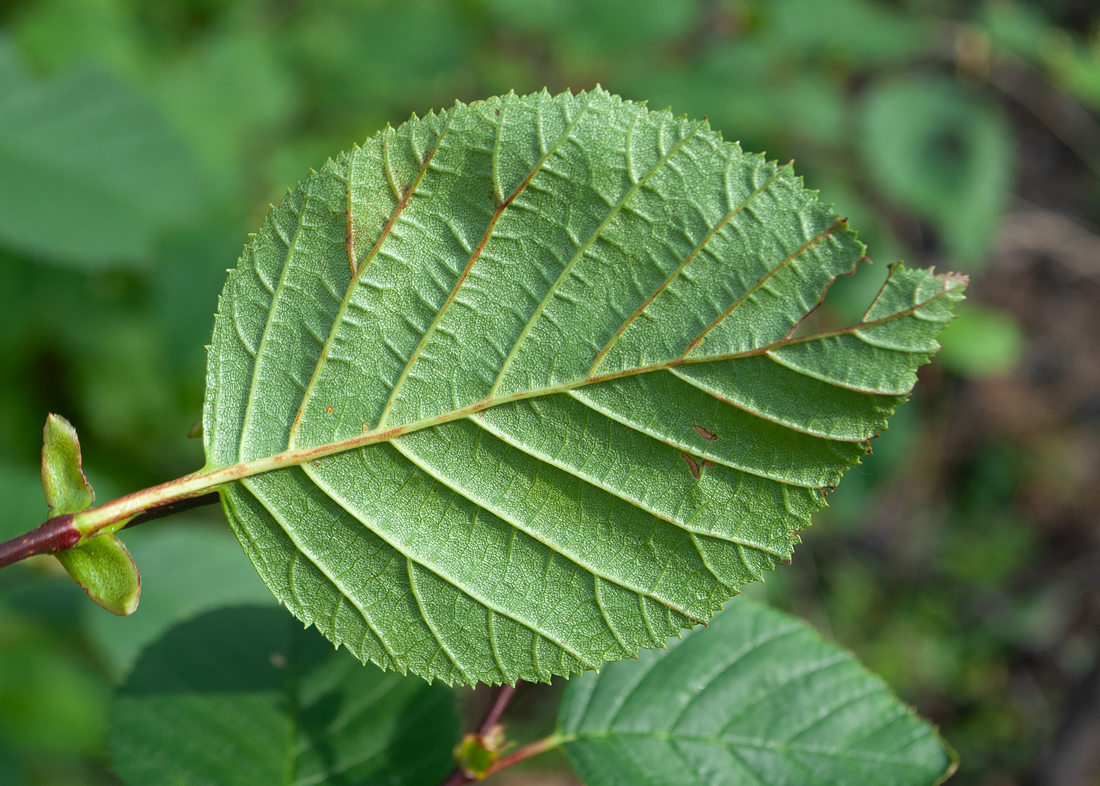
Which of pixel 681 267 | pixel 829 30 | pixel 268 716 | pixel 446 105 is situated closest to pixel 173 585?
pixel 268 716

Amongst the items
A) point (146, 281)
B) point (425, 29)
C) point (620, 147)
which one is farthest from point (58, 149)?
point (620, 147)

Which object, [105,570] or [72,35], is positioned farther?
[72,35]

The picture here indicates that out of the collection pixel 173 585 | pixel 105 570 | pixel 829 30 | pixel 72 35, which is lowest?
pixel 173 585

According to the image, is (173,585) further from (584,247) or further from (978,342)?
(978,342)

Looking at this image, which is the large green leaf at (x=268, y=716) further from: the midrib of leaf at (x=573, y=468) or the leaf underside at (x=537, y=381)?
the midrib of leaf at (x=573, y=468)

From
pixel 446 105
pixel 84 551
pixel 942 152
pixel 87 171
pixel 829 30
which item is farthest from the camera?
pixel 942 152

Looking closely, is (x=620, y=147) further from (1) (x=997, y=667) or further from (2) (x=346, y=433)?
(1) (x=997, y=667)

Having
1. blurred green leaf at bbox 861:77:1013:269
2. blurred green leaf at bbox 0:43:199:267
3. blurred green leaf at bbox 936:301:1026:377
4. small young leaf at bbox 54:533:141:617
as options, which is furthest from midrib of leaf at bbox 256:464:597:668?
blurred green leaf at bbox 936:301:1026:377
